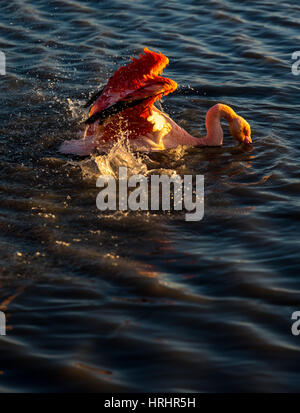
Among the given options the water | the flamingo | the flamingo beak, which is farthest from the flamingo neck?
the flamingo beak

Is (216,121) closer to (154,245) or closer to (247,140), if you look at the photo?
(247,140)

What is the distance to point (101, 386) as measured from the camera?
411 centimetres

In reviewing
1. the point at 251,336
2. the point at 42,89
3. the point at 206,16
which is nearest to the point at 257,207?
the point at 251,336

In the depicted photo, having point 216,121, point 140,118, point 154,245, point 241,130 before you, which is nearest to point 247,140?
point 241,130

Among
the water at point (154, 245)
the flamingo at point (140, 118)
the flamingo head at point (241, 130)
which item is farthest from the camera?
the flamingo head at point (241, 130)

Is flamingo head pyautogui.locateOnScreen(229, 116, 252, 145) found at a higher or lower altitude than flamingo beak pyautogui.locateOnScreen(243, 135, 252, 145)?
higher

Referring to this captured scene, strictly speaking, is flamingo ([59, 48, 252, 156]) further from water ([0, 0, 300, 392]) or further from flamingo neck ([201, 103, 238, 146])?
water ([0, 0, 300, 392])

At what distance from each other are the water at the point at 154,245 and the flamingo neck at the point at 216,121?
11 centimetres

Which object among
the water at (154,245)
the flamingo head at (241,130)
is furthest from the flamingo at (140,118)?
the water at (154,245)

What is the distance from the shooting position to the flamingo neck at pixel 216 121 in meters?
7.72

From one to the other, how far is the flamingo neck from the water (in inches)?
4.4

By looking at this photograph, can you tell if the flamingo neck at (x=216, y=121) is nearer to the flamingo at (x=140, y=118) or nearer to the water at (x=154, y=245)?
the flamingo at (x=140, y=118)

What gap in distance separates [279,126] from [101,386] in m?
4.92

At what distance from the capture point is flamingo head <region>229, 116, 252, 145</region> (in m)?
7.70
